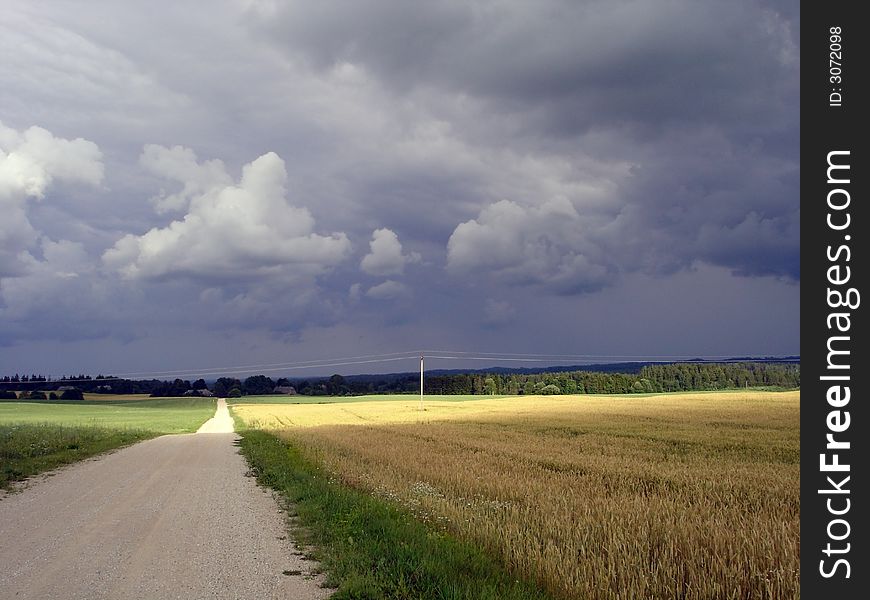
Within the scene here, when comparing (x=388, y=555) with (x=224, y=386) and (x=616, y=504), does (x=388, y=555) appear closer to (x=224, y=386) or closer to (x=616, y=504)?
(x=616, y=504)

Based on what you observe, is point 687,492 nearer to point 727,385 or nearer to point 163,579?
point 163,579

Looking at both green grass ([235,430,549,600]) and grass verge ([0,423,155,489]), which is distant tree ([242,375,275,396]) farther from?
green grass ([235,430,549,600])

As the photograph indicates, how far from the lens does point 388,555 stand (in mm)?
8430

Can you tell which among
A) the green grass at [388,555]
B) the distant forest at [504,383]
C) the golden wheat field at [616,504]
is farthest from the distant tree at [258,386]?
the green grass at [388,555]

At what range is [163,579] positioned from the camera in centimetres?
778

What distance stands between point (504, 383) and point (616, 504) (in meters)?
151

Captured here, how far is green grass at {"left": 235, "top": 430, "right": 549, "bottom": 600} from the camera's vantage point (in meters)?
6.99

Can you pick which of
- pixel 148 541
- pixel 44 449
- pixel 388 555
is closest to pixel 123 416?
pixel 44 449

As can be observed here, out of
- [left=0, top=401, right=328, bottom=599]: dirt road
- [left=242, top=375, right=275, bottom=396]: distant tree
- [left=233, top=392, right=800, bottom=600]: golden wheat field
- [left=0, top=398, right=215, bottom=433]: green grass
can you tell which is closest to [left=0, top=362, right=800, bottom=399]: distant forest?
[left=242, top=375, right=275, bottom=396]: distant tree

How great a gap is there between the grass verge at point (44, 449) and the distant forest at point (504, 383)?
11718cm

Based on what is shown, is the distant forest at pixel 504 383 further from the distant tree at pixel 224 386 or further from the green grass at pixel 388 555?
the green grass at pixel 388 555

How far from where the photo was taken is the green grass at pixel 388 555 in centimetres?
699

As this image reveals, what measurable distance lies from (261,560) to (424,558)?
246 centimetres
